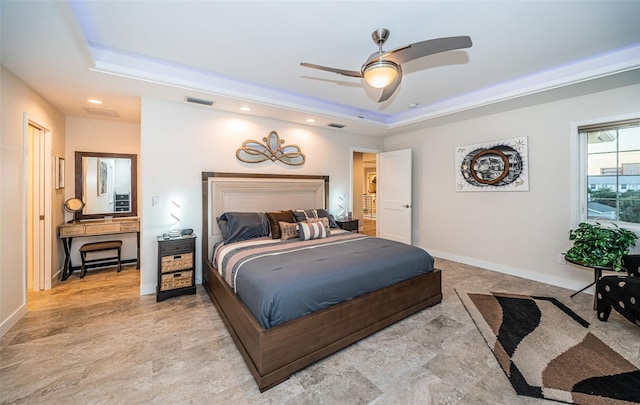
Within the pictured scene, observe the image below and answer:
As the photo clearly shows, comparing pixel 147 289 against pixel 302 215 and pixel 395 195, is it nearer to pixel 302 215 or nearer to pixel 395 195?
pixel 302 215

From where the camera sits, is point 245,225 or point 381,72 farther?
point 245,225

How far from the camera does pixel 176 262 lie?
3266mm

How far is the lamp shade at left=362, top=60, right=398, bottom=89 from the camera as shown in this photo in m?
2.11

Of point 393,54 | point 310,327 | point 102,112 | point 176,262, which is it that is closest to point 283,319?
point 310,327

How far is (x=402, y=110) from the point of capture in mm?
4684

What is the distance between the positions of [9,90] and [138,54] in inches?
48.6

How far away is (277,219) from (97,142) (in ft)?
11.1

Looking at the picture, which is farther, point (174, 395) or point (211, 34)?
point (211, 34)

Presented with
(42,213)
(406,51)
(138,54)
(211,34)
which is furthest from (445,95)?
(42,213)

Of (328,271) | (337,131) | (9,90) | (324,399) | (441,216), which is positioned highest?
(337,131)

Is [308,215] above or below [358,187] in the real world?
below

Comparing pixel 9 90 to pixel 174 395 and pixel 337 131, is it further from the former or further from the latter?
pixel 337 131

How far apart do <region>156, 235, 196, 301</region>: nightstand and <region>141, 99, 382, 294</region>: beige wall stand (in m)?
0.36

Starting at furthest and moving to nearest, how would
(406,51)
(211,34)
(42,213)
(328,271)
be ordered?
1. (42,213)
2. (211,34)
3. (328,271)
4. (406,51)
